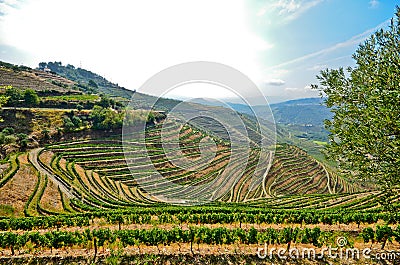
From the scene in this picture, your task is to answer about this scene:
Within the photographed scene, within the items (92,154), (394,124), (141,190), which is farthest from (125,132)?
(394,124)

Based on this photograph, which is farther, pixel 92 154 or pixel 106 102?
pixel 106 102

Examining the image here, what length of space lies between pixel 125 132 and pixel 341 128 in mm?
66153

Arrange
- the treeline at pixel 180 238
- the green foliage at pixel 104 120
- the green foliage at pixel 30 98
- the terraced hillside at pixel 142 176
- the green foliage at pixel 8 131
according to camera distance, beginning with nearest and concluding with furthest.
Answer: the treeline at pixel 180 238 < the terraced hillside at pixel 142 176 < the green foliage at pixel 8 131 < the green foliage at pixel 104 120 < the green foliage at pixel 30 98

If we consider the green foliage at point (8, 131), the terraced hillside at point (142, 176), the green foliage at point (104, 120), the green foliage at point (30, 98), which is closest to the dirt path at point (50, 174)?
the terraced hillside at point (142, 176)

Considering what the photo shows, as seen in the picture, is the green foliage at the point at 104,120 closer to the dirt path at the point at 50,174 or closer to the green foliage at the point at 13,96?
the dirt path at the point at 50,174

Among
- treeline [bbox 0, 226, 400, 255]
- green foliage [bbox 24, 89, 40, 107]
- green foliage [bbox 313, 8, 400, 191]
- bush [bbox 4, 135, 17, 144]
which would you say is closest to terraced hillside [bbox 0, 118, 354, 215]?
bush [bbox 4, 135, 17, 144]

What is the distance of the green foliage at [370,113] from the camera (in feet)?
30.9

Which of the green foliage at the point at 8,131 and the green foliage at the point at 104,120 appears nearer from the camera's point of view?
the green foliage at the point at 8,131

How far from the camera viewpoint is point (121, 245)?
12.5 m

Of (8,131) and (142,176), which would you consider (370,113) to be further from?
(8,131)

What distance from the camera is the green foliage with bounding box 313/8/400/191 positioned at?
9.43 metres

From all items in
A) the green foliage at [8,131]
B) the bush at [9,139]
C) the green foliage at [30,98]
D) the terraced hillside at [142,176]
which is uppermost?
the green foliage at [30,98]

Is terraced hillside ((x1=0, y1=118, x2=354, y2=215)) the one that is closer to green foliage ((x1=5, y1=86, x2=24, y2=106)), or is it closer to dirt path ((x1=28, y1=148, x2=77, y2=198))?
dirt path ((x1=28, y1=148, x2=77, y2=198))

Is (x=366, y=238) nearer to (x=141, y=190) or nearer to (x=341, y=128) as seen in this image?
(x=341, y=128)
